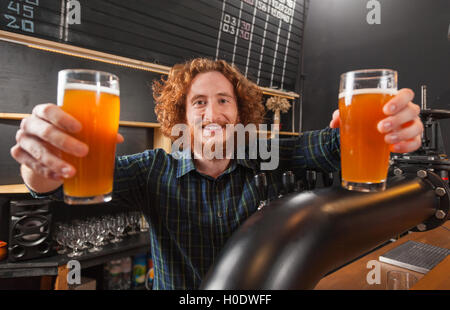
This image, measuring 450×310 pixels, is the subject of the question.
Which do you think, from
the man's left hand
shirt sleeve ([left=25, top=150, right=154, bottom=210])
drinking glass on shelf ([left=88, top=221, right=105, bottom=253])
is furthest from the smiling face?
drinking glass on shelf ([left=88, top=221, right=105, bottom=253])

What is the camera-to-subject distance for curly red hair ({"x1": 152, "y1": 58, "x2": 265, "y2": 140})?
174cm

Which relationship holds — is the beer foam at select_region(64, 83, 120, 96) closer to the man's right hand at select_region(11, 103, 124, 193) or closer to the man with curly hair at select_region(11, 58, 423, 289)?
the man's right hand at select_region(11, 103, 124, 193)

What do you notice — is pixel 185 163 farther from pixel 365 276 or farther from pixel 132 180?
pixel 365 276

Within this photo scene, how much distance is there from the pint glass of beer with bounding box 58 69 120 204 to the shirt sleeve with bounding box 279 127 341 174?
1087 millimetres

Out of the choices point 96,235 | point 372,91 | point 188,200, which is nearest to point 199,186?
point 188,200

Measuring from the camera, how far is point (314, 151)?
4.91ft

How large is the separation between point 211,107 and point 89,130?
0.96 metres

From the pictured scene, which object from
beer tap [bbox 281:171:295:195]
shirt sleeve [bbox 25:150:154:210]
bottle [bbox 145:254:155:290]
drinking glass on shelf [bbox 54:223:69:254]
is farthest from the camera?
bottle [bbox 145:254:155:290]

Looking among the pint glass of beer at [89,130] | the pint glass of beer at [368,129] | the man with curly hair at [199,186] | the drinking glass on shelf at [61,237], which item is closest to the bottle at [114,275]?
the drinking glass on shelf at [61,237]

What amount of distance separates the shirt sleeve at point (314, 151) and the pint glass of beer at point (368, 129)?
0.79 metres

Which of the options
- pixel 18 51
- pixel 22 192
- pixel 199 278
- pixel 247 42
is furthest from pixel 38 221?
pixel 247 42

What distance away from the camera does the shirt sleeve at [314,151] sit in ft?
4.74
